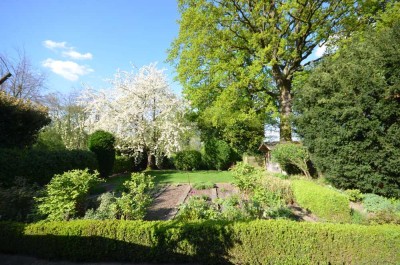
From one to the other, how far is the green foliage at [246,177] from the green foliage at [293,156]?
4649mm

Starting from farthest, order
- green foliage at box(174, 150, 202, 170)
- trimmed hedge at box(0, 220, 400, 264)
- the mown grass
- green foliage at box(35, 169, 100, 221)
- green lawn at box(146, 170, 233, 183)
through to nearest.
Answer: green foliage at box(174, 150, 202, 170) < green lawn at box(146, 170, 233, 183) < the mown grass < green foliage at box(35, 169, 100, 221) < trimmed hedge at box(0, 220, 400, 264)

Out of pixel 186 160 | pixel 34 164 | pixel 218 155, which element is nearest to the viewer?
pixel 34 164

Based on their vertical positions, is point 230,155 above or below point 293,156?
above

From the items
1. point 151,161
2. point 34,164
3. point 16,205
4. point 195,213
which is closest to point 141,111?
point 151,161

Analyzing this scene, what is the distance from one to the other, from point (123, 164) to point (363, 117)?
1607 centimetres

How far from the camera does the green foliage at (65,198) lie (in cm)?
589

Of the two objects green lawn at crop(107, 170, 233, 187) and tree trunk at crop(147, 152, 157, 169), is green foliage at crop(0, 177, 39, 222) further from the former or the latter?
tree trunk at crop(147, 152, 157, 169)

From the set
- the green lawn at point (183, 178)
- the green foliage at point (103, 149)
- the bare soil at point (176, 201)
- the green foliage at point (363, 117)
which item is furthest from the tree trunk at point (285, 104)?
the green foliage at point (103, 149)

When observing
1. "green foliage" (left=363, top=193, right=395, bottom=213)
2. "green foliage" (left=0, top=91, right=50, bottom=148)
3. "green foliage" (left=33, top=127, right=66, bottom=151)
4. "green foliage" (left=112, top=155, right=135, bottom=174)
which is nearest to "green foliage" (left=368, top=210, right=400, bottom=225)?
"green foliage" (left=363, top=193, right=395, bottom=213)

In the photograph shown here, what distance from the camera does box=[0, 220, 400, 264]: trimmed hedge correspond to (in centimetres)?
458

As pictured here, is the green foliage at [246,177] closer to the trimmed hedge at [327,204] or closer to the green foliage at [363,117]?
the trimmed hedge at [327,204]

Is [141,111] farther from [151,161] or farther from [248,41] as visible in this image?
[248,41]

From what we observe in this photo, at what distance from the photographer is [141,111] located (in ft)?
60.5

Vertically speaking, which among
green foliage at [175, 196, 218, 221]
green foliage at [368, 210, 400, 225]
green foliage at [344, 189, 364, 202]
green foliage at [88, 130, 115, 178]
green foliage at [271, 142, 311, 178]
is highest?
green foliage at [88, 130, 115, 178]
